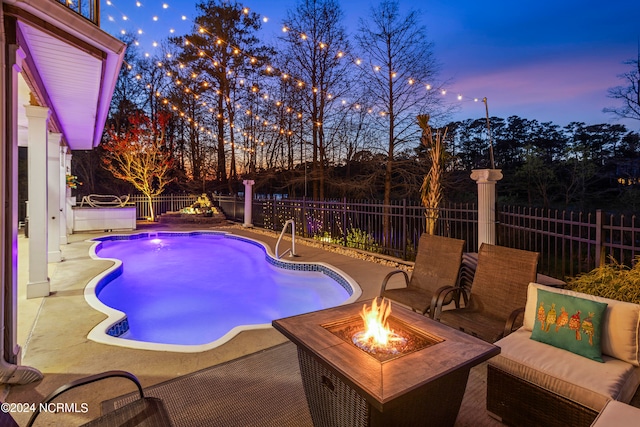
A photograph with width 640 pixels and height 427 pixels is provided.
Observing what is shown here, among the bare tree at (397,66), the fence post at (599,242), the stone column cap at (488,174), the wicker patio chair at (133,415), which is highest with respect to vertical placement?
the bare tree at (397,66)

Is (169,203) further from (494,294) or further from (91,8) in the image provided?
(494,294)

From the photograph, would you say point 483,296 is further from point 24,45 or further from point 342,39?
point 342,39

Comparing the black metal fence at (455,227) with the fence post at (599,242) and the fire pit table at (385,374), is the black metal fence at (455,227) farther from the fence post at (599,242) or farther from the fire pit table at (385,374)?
the fire pit table at (385,374)

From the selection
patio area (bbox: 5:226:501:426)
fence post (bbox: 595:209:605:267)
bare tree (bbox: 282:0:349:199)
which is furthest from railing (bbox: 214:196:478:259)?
bare tree (bbox: 282:0:349:199)

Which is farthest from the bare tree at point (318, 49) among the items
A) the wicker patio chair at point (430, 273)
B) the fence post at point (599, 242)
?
the fence post at point (599, 242)

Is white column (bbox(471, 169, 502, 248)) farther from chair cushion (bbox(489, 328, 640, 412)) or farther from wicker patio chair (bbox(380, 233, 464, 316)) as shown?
chair cushion (bbox(489, 328, 640, 412))

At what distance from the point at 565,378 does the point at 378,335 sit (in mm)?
984

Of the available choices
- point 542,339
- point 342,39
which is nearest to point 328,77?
point 342,39

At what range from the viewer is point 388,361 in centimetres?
167

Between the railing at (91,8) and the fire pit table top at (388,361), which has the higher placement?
the railing at (91,8)

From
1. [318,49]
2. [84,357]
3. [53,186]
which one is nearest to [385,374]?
[84,357]

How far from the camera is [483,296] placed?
3064 millimetres

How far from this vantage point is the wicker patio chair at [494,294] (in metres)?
2.76

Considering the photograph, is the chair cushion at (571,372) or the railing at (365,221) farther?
the railing at (365,221)
